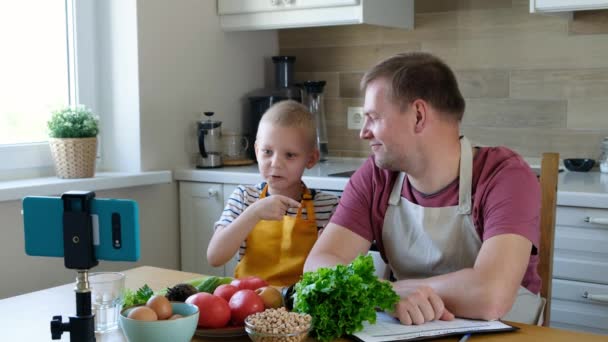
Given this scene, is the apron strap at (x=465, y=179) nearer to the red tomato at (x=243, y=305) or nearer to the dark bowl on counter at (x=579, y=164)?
the red tomato at (x=243, y=305)

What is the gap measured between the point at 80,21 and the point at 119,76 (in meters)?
0.24

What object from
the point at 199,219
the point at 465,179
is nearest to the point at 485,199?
the point at 465,179

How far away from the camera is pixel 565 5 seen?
2479 millimetres

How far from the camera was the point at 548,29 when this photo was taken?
9.53 ft

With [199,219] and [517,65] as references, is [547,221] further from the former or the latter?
[199,219]

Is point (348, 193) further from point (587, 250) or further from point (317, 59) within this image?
point (317, 59)

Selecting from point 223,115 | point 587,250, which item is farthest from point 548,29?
point 223,115

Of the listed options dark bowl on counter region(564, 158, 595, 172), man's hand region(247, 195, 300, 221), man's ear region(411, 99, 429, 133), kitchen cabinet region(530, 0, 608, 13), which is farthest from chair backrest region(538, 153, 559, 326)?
dark bowl on counter region(564, 158, 595, 172)

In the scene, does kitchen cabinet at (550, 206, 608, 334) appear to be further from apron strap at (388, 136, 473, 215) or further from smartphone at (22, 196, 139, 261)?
smartphone at (22, 196, 139, 261)

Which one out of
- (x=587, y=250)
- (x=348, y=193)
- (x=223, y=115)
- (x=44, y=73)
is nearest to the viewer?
(x=348, y=193)

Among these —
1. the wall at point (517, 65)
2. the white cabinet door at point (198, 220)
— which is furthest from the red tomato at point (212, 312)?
the wall at point (517, 65)

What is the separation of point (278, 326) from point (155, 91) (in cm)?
191

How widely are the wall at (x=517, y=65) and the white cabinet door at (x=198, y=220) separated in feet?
2.45

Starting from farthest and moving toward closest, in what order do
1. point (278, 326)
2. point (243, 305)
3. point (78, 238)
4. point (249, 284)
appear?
point (249, 284), point (243, 305), point (278, 326), point (78, 238)
